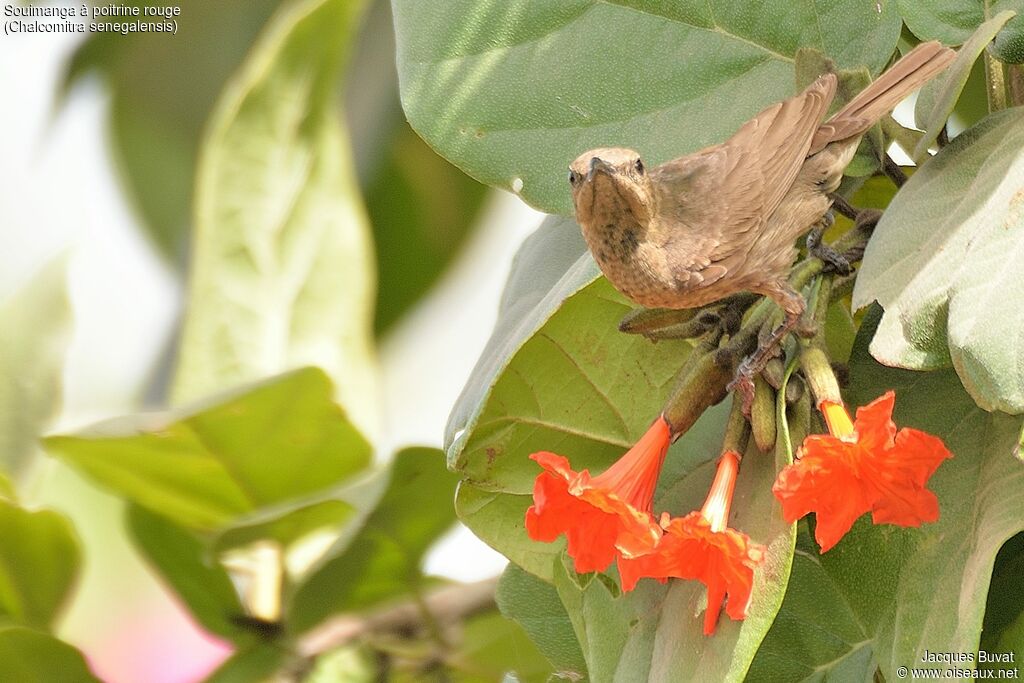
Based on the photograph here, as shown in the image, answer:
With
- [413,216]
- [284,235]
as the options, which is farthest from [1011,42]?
[413,216]

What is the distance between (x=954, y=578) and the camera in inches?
28.8

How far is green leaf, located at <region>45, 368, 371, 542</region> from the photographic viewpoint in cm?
130

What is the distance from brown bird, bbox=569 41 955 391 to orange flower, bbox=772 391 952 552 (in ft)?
0.52

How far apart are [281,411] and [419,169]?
1.25 metres

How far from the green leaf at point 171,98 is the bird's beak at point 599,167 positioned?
1.84 meters

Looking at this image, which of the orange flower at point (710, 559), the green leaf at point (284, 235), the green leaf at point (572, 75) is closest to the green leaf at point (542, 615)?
the orange flower at point (710, 559)

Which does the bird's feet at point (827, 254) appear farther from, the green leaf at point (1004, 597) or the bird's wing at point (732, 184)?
the green leaf at point (1004, 597)

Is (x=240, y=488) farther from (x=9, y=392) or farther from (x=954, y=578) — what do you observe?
(x=954, y=578)

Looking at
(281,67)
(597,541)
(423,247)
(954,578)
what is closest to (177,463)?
(281,67)

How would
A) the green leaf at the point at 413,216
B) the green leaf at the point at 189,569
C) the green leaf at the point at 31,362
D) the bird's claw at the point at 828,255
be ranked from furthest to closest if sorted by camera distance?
the green leaf at the point at 413,216 < the green leaf at the point at 31,362 < the green leaf at the point at 189,569 < the bird's claw at the point at 828,255

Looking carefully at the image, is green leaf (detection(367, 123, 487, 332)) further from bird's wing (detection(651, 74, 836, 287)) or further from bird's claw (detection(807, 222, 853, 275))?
bird's claw (detection(807, 222, 853, 275))

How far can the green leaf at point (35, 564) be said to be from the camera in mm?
1424

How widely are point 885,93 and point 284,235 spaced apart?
1089 mm

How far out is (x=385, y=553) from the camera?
4.88 feet
